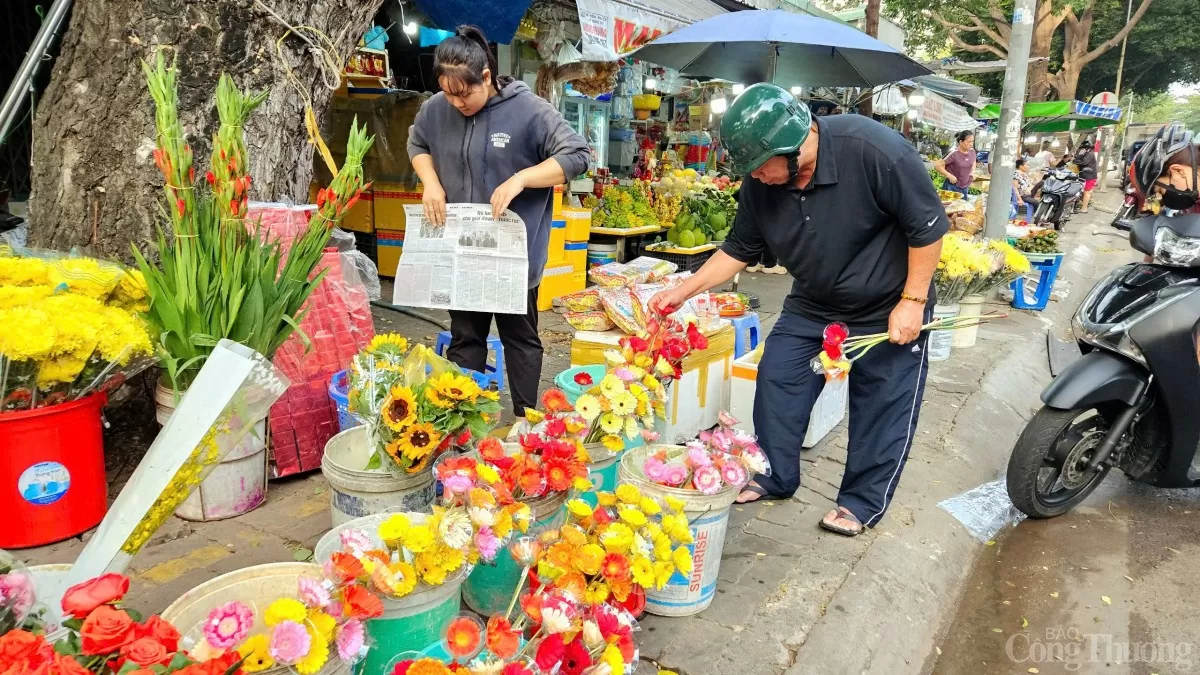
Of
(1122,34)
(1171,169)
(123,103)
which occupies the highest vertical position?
(1122,34)

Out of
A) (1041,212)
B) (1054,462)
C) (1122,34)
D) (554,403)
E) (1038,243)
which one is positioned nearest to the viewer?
(554,403)

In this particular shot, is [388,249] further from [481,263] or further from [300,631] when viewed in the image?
[300,631]

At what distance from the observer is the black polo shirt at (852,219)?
2.57 metres

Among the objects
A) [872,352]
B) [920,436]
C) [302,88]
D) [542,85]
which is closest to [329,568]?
[872,352]

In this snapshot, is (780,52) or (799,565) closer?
(799,565)

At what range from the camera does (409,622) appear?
1.70 meters

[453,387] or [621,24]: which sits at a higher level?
[621,24]

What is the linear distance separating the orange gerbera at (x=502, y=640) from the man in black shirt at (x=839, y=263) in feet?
5.10

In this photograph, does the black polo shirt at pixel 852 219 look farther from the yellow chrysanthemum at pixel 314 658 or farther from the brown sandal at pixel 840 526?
the yellow chrysanthemum at pixel 314 658

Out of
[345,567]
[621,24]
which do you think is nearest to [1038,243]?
[621,24]

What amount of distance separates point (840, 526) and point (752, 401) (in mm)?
834

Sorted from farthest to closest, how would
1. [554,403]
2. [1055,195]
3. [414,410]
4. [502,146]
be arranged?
1. [1055,195]
2. [502,146]
3. [554,403]
4. [414,410]

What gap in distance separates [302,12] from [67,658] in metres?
3.01

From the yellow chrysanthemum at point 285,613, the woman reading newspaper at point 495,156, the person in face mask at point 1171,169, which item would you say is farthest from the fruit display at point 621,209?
the yellow chrysanthemum at point 285,613
